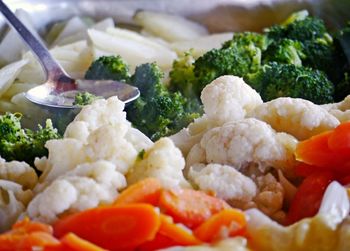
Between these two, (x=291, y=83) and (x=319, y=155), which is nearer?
(x=319, y=155)

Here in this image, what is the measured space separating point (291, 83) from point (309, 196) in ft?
3.38

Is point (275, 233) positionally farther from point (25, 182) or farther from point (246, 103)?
point (25, 182)

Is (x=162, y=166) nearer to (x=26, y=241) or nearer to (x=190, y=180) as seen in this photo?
(x=190, y=180)

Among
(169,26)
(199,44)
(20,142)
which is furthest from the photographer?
(169,26)

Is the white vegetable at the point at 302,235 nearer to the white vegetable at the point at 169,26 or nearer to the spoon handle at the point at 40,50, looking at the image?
the spoon handle at the point at 40,50

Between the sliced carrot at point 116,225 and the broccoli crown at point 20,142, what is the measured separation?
0.63m

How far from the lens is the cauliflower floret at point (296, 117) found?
2.03 m

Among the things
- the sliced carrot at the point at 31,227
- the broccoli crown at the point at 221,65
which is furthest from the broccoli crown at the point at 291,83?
the sliced carrot at the point at 31,227

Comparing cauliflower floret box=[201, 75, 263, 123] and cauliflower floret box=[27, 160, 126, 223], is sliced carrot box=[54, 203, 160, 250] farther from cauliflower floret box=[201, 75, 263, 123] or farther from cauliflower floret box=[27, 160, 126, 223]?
cauliflower floret box=[201, 75, 263, 123]

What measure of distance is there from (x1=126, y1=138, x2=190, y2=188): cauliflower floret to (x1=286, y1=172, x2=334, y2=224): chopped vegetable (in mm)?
284


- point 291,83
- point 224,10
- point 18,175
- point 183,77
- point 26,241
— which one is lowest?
point 224,10

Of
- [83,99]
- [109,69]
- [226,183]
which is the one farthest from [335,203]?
[109,69]

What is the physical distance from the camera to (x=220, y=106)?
2.12 metres

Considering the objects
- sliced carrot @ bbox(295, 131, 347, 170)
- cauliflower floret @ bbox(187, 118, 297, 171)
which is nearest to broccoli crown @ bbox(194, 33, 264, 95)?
cauliflower floret @ bbox(187, 118, 297, 171)
